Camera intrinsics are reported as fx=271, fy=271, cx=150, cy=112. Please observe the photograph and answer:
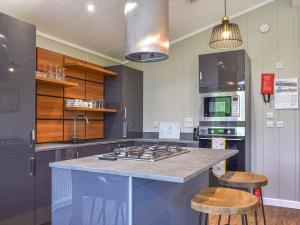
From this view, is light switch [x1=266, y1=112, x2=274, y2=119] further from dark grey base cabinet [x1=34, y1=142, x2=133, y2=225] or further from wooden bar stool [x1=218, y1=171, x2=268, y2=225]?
dark grey base cabinet [x1=34, y1=142, x2=133, y2=225]

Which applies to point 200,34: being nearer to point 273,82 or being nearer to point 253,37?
point 253,37

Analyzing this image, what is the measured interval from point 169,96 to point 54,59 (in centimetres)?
202

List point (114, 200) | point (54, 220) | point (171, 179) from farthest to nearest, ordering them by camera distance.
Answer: point (54, 220)
point (114, 200)
point (171, 179)

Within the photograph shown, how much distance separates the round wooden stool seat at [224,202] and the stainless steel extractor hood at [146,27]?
130cm

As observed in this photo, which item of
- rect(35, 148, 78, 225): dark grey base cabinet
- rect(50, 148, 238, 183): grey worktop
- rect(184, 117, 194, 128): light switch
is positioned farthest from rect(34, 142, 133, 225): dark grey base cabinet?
rect(184, 117, 194, 128): light switch

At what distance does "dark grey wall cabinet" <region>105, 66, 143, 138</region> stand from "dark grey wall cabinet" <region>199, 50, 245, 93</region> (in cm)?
133

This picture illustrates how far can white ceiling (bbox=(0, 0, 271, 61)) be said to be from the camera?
309cm

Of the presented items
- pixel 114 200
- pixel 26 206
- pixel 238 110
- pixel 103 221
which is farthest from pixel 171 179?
pixel 238 110

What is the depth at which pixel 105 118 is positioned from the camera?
4.78 m

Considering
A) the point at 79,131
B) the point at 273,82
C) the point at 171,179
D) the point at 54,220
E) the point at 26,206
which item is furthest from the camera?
the point at 79,131

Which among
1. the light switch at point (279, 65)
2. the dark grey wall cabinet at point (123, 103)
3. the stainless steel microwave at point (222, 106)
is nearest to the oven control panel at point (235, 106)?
the stainless steel microwave at point (222, 106)

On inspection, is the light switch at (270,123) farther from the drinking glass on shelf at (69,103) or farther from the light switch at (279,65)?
the drinking glass on shelf at (69,103)

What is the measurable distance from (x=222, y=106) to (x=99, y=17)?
204 centimetres

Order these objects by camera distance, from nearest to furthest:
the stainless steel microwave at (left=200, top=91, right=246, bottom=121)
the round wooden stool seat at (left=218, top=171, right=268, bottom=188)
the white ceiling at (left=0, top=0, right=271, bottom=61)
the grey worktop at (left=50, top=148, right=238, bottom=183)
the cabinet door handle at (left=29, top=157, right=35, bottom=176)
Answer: the grey worktop at (left=50, top=148, right=238, bottom=183)
the round wooden stool seat at (left=218, top=171, right=268, bottom=188)
the cabinet door handle at (left=29, top=157, right=35, bottom=176)
the white ceiling at (left=0, top=0, right=271, bottom=61)
the stainless steel microwave at (left=200, top=91, right=246, bottom=121)
